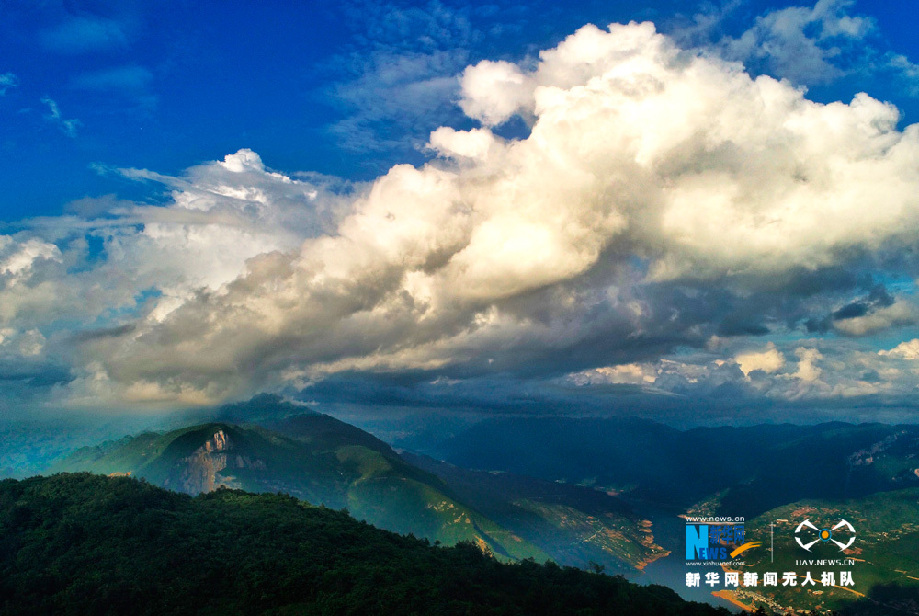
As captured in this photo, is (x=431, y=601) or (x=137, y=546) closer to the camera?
(x=431, y=601)

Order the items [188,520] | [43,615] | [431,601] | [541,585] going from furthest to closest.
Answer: [188,520] → [541,585] → [431,601] → [43,615]

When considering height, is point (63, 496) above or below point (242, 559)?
above

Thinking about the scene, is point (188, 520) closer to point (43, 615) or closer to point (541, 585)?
point (43, 615)

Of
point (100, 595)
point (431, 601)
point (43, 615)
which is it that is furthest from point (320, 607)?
point (43, 615)

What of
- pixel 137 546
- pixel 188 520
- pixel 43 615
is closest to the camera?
pixel 43 615

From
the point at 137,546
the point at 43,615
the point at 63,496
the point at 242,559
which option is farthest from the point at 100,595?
the point at 63,496

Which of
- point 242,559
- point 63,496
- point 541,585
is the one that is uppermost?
point 63,496
